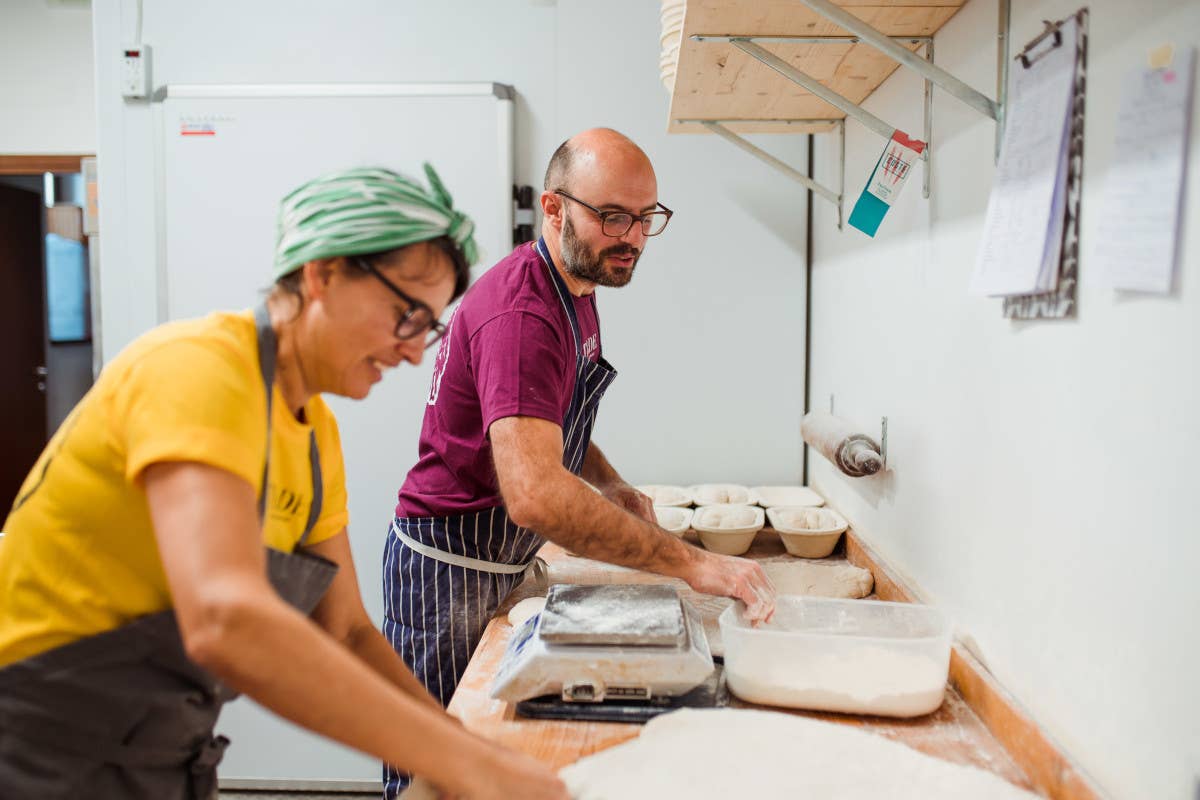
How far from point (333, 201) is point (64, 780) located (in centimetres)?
65

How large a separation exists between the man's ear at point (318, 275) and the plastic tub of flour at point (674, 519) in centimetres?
140

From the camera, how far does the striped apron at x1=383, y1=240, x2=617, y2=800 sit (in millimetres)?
1757

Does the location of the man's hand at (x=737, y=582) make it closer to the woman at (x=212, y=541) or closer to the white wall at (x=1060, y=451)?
the white wall at (x=1060, y=451)

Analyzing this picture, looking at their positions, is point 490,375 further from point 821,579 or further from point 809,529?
point 809,529

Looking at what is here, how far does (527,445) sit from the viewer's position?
1413mm

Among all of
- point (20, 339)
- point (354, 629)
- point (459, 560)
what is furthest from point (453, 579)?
point (20, 339)

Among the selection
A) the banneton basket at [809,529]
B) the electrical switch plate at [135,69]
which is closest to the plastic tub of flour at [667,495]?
the banneton basket at [809,529]

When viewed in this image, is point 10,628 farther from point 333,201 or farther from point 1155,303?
point 1155,303

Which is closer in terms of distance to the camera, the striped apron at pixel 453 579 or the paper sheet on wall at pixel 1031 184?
the paper sheet on wall at pixel 1031 184

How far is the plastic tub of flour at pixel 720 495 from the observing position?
8.12 feet

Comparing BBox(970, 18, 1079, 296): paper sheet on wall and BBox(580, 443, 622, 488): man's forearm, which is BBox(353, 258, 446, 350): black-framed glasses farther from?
BBox(580, 443, 622, 488): man's forearm

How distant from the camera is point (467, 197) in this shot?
8.75ft

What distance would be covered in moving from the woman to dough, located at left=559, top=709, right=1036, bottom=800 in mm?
172

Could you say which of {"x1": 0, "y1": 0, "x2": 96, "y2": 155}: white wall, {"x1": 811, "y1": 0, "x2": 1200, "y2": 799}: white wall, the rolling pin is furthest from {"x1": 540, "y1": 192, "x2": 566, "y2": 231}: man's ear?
{"x1": 0, "y1": 0, "x2": 96, "y2": 155}: white wall
